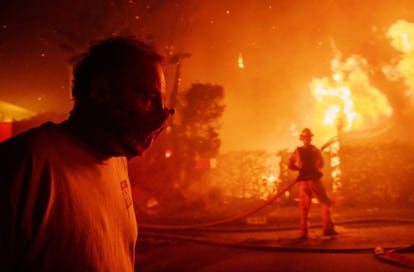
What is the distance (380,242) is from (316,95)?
1854 cm

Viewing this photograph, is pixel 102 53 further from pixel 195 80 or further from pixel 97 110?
pixel 195 80

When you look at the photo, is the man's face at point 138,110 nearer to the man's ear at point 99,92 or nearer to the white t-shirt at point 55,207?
the man's ear at point 99,92

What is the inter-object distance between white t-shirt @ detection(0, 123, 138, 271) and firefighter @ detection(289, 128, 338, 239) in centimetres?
707

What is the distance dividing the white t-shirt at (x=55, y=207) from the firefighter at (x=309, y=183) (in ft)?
23.2

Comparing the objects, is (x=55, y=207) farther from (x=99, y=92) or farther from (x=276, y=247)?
(x=276, y=247)

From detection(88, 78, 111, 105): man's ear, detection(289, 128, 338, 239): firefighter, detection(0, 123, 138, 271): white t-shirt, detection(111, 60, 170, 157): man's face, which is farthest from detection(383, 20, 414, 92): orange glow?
detection(0, 123, 138, 271): white t-shirt

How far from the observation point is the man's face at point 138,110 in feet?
4.50

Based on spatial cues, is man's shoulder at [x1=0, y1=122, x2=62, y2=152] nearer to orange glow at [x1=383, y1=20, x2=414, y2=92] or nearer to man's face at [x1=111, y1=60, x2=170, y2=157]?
man's face at [x1=111, y1=60, x2=170, y2=157]

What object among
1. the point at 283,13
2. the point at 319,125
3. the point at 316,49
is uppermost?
the point at 283,13

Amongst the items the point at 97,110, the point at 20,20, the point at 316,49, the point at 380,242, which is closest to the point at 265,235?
the point at 380,242

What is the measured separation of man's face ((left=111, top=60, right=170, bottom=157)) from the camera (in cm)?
137

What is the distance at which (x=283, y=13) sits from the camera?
22.8m

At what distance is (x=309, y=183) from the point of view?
8.09 meters

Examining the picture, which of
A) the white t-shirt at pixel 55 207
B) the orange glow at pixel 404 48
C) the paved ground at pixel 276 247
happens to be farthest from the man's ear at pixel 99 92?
the orange glow at pixel 404 48
